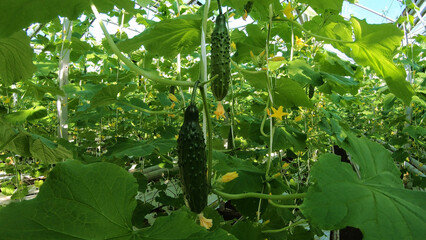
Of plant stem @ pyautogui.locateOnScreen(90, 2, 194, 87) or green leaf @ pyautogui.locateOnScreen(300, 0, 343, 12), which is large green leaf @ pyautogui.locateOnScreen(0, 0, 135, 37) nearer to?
plant stem @ pyautogui.locateOnScreen(90, 2, 194, 87)

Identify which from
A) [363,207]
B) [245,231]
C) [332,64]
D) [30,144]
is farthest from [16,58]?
[332,64]

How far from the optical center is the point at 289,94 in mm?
1325

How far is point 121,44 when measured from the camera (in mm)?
1001

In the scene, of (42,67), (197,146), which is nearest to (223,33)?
(197,146)

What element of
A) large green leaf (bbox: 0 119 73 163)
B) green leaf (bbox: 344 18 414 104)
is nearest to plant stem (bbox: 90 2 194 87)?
large green leaf (bbox: 0 119 73 163)

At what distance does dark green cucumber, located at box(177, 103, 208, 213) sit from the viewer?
586 millimetres

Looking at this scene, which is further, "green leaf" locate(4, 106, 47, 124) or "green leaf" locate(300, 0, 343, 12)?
"green leaf" locate(4, 106, 47, 124)

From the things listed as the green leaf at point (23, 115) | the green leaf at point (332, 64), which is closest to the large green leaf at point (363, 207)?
the green leaf at point (332, 64)

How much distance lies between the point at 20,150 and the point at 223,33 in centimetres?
78

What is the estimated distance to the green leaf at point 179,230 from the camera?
553mm

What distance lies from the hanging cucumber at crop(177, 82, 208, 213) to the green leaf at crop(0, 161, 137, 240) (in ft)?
0.39

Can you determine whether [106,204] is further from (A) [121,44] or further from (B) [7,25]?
(A) [121,44]

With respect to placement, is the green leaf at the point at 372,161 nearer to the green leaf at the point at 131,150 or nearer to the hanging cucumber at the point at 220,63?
the hanging cucumber at the point at 220,63

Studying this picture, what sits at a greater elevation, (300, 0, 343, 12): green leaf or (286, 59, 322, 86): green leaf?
(300, 0, 343, 12): green leaf
